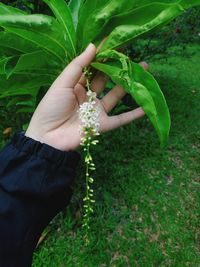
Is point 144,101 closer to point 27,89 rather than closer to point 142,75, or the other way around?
point 142,75

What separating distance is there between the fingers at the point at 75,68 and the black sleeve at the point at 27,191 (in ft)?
0.98

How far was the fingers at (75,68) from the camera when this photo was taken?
4.38 ft

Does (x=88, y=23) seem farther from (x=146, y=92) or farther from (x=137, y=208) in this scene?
(x=137, y=208)

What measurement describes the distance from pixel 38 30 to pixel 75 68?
0.66 ft

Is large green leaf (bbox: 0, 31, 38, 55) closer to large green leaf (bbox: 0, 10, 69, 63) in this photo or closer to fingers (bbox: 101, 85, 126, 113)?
large green leaf (bbox: 0, 10, 69, 63)

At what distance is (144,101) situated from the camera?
1.14 metres

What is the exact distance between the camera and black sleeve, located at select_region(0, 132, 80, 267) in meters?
1.52

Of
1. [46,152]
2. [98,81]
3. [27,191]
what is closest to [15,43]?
[98,81]

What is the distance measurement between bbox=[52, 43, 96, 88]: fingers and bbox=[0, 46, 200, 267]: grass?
1.89 meters

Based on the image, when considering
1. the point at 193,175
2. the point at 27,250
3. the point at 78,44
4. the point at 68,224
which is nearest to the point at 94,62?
the point at 78,44

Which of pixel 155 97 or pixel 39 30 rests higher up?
pixel 39 30

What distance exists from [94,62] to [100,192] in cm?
240

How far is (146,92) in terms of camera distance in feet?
3.74

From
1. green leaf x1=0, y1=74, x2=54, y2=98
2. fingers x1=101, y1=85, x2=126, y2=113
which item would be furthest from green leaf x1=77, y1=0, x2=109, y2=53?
fingers x1=101, y1=85, x2=126, y2=113
